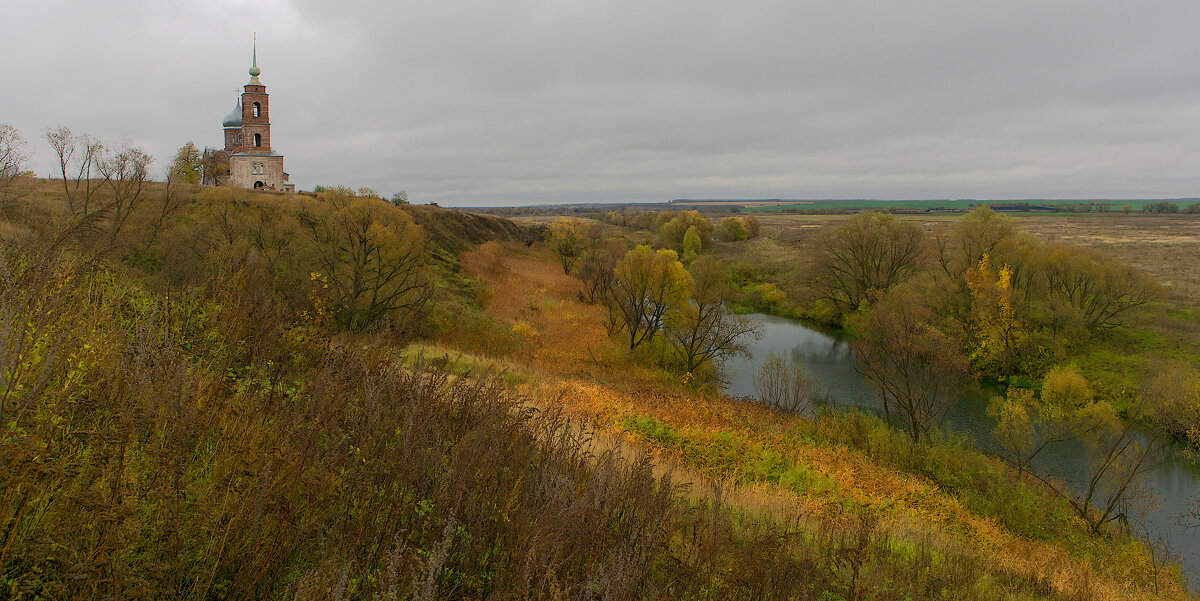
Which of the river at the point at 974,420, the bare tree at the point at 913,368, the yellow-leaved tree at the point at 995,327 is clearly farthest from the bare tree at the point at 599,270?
the yellow-leaved tree at the point at 995,327

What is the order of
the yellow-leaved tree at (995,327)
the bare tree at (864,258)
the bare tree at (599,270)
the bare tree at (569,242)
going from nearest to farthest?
1. the yellow-leaved tree at (995,327)
2. the bare tree at (599,270)
3. the bare tree at (864,258)
4. the bare tree at (569,242)

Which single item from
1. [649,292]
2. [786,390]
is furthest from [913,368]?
[649,292]

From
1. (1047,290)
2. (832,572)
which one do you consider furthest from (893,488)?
(1047,290)

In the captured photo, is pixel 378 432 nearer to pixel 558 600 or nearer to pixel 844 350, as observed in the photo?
pixel 558 600

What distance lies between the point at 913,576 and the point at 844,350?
92.6 ft

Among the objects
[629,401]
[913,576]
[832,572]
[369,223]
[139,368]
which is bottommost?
[629,401]

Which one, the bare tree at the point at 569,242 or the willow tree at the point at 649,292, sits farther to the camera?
the bare tree at the point at 569,242

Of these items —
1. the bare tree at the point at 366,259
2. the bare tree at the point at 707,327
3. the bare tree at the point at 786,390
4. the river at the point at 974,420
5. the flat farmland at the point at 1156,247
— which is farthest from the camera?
the flat farmland at the point at 1156,247

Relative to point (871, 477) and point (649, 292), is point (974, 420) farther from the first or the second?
point (649, 292)

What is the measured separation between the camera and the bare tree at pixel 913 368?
18.4m

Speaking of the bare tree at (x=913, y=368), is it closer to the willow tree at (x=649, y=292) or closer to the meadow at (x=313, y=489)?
the willow tree at (x=649, y=292)

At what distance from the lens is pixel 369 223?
2108 cm

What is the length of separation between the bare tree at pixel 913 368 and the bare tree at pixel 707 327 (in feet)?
17.0

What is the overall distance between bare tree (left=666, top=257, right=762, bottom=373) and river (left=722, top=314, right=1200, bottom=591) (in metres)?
1.54
